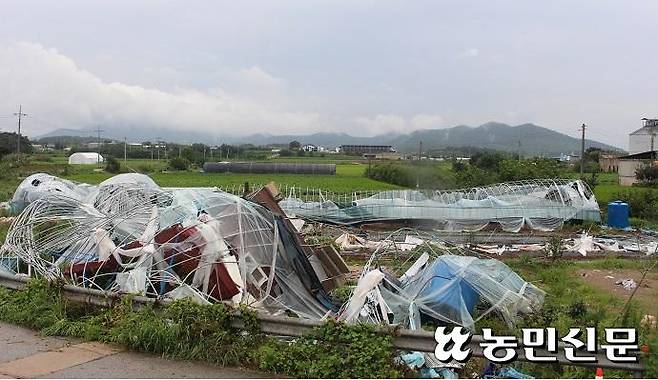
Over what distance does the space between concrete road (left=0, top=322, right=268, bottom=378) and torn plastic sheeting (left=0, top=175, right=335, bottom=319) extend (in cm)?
131

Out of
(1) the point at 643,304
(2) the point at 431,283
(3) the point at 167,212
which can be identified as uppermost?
(3) the point at 167,212

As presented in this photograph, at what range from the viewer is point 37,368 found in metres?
6.59

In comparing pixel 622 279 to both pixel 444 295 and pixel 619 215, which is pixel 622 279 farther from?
pixel 619 215

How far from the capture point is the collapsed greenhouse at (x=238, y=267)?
845cm

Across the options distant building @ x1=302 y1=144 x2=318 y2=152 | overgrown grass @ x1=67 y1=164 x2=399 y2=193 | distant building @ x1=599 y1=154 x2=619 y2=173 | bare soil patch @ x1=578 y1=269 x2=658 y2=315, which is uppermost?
distant building @ x1=302 y1=144 x2=318 y2=152

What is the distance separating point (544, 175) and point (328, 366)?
33697 mm

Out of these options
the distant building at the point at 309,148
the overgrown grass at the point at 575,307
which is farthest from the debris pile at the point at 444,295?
the distant building at the point at 309,148

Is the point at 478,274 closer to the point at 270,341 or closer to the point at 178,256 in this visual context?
the point at 270,341

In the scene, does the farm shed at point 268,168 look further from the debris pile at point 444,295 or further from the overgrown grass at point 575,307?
the debris pile at point 444,295

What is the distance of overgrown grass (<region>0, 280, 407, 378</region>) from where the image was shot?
20.3 feet

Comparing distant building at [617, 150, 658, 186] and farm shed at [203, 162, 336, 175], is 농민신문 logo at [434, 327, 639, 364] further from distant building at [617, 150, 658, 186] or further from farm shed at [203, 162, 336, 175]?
farm shed at [203, 162, 336, 175]

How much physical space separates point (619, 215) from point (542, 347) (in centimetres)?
2385

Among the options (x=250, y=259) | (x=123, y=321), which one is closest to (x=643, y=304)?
(x=250, y=259)

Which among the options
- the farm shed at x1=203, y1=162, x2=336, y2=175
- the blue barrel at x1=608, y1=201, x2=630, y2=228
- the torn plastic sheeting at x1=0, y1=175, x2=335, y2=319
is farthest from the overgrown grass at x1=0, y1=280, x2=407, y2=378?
the farm shed at x1=203, y1=162, x2=336, y2=175
